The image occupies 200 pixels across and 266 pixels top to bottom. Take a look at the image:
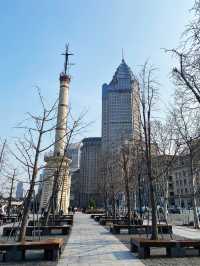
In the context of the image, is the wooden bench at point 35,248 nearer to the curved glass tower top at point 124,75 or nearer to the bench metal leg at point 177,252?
the bench metal leg at point 177,252

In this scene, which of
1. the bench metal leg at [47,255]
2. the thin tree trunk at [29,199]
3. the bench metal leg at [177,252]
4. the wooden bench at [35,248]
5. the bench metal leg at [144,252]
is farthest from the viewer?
the thin tree trunk at [29,199]

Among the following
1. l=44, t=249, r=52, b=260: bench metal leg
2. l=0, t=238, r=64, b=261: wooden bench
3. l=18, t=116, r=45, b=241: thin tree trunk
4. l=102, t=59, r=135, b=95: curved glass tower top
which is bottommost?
l=44, t=249, r=52, b=260: bench metal leg

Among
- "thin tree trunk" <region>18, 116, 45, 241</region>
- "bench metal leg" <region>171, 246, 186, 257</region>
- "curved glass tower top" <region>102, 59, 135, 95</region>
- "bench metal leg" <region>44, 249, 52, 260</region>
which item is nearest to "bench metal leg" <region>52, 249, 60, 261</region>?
"bench metal leg" <region>44, 249, 52, 260</region>

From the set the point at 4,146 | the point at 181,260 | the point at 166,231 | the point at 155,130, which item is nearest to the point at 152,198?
the point at 181,260

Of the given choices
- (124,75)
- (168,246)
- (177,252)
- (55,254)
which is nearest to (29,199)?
(55,254)

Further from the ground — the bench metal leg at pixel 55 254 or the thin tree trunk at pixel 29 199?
the thin tree trunk at pixel 29 199

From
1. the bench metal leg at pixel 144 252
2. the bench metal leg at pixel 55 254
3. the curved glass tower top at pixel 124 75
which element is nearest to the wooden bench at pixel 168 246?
the bench metal leg at pixel 144 252

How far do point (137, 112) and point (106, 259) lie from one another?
29.2 ft

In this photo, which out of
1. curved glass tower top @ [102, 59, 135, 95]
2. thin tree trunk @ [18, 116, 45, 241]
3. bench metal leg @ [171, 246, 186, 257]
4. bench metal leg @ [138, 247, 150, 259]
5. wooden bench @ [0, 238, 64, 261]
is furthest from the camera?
curved glass tower top @ [102, 59, 135, 95]

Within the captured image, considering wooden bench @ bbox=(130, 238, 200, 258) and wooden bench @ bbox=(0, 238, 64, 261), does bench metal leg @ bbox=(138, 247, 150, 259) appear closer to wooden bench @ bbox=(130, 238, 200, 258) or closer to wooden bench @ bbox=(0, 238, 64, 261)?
wooden bench @ bbox=(130, 238, 200, 258)

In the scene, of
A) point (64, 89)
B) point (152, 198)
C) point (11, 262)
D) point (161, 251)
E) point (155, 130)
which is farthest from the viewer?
point (64, 89)

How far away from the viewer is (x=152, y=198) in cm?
1491

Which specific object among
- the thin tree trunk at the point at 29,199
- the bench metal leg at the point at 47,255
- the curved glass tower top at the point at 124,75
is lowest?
the bench metal leg at the point at 47,255

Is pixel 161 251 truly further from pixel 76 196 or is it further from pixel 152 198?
pixel 76 196
